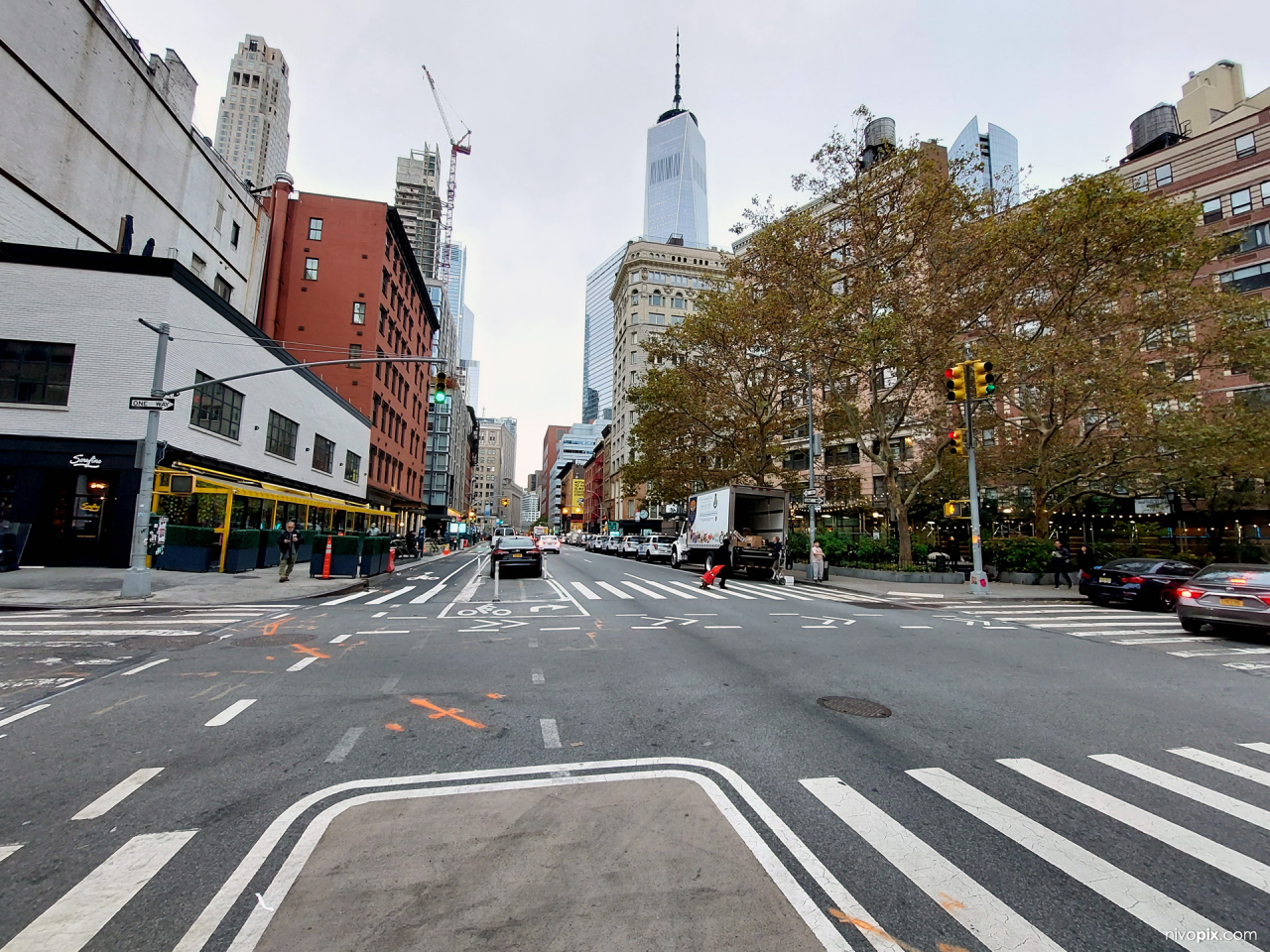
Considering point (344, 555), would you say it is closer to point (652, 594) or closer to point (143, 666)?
point (652, 594)

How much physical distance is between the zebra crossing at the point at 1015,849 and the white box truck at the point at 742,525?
17193mm

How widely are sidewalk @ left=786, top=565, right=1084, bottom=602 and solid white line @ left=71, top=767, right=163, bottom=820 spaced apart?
19.0 m

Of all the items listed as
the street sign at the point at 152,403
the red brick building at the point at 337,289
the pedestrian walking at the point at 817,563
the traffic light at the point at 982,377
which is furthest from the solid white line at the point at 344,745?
the red brick building at the point at 337,289

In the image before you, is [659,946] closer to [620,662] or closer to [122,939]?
[122,939]

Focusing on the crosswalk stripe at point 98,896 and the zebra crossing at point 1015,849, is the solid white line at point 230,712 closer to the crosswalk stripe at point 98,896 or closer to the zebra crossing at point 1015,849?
the zebra crossing at point 1015,849

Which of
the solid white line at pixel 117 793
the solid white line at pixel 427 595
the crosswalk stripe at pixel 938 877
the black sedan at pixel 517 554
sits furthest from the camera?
the black sedan at pixel 517 554

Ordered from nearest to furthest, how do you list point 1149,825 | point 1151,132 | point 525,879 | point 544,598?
point 525,879
point 1149,825
point 544,598
point 1151,132

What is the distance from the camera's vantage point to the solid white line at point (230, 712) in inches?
199

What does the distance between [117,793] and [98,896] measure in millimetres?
1467

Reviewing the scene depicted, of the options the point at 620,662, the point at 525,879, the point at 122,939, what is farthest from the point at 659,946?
the point at 620,662

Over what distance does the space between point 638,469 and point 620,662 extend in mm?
32769

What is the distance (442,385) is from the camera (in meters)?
15.5

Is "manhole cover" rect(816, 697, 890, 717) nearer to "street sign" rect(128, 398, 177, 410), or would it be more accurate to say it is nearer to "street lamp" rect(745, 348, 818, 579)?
"street sign" rect(128, 398, 177, 410)

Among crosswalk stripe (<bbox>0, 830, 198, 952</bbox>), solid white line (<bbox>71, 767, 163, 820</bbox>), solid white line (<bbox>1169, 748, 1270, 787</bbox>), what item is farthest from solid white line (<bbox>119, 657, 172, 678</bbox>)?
solid white line (<bbox>1169, 748, 1270, 787</bbox>)
